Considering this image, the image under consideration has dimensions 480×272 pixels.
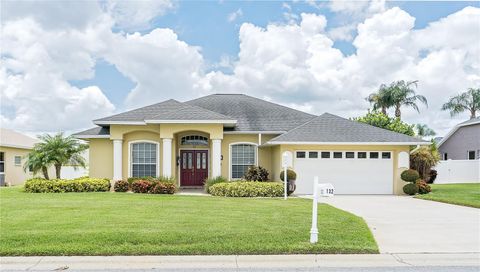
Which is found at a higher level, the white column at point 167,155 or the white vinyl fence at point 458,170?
the white column at point 167,155

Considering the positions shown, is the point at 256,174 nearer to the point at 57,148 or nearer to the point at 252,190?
the point at 252,190

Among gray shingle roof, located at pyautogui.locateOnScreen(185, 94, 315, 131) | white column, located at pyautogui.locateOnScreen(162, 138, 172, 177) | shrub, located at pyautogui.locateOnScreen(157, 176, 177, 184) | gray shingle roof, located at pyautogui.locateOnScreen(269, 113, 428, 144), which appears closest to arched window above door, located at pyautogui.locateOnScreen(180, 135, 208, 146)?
gray shingle roof, located at pyautogui.locateOnScreen(185, 94, 315, 131)

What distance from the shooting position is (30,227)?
912cm

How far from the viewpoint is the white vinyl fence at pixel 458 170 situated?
31.0 metres

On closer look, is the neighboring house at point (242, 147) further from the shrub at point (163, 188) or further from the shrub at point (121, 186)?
the shrub at point (163, 188)

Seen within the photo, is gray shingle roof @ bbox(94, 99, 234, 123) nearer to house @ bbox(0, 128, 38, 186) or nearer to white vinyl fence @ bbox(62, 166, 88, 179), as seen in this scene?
house @ bbox(0, 128, 38, 186)

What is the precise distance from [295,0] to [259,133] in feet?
23.9

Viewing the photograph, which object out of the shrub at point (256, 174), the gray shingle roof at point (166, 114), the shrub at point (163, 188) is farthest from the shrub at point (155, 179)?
the shrub at point (256, 174)

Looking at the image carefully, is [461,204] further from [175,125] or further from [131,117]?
[131,117]

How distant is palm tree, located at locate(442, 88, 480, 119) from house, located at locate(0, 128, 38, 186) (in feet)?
125

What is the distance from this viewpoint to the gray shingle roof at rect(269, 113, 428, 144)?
1948 centimetres

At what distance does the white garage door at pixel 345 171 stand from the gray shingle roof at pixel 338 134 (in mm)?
763

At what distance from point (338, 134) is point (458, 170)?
631 inches

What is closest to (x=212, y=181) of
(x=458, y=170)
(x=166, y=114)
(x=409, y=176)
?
(x=166, y=114)
